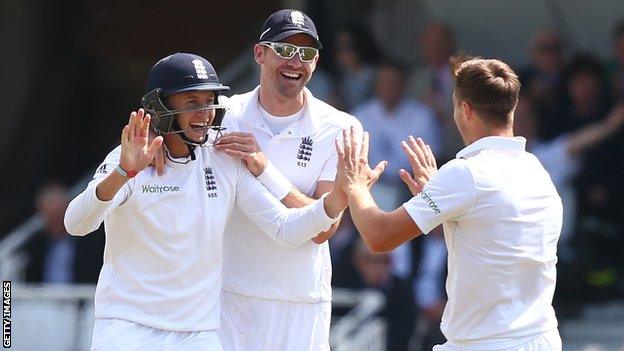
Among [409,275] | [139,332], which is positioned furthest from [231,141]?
[409,275]

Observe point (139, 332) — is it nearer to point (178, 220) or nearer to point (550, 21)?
point (178, 220)

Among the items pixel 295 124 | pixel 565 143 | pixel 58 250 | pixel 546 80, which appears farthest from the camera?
pixel 58 250

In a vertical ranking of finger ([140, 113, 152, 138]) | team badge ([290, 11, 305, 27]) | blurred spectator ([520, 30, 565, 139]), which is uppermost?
team badge ([290, 11, 305, 27])

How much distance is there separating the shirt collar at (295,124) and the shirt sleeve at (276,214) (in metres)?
0.32

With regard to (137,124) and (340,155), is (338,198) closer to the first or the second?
(340,155)

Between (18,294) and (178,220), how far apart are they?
17.1ft

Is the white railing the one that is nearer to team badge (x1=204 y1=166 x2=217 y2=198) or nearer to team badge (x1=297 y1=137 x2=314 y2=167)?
team badge (x1=297 y1=137 x2=314 y2=167)

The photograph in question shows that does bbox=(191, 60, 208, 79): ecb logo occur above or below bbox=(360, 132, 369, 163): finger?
above

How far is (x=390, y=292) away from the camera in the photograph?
31.0ft

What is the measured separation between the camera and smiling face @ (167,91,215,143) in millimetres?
4977

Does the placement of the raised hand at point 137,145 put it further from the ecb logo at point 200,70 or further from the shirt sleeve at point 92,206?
the ecb logo at point 200,70

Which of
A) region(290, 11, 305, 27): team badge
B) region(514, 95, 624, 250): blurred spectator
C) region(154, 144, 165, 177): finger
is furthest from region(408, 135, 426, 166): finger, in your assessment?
region(514, 95, 624, 250): blurred spectator

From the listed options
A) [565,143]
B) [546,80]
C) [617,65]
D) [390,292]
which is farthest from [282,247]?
[617,65]

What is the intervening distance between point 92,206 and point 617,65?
572cm
